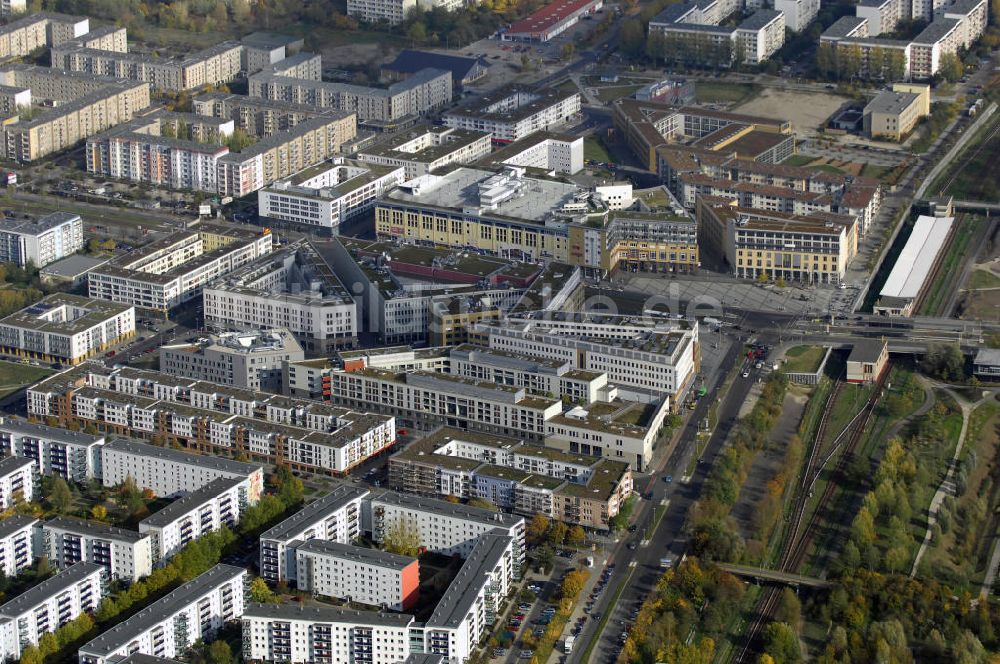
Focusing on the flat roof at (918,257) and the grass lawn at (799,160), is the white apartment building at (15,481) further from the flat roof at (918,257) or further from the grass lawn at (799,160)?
the grass lawn at (799,160)

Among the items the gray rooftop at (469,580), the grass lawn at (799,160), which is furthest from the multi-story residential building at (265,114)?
the gray rooftop at (469,580)

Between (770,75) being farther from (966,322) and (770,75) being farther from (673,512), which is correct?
(673,512)

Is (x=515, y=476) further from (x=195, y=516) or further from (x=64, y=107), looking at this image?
(x=64, y=107)

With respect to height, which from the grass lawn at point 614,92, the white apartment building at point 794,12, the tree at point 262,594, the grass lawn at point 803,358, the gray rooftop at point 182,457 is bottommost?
the tree at point 262,594

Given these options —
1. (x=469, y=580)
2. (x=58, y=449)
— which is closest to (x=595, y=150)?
(x=58, y=449)

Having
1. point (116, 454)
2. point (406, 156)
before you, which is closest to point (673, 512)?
point (116, 454)

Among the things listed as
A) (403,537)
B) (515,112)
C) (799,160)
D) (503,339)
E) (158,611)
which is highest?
(515,112)
